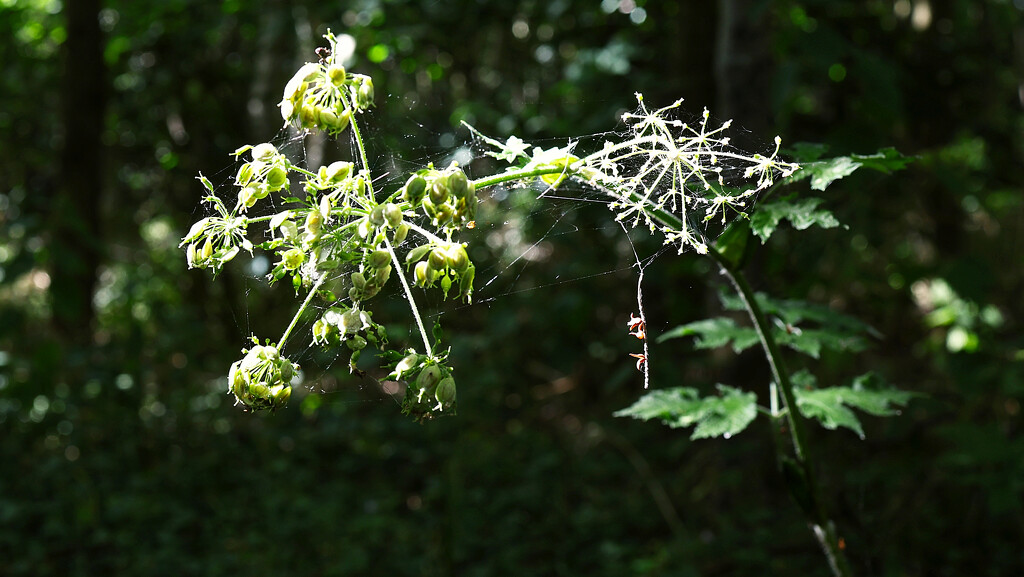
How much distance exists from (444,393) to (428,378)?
3 centimetres

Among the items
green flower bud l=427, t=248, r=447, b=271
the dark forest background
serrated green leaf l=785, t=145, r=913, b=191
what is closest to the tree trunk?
the dark forest background

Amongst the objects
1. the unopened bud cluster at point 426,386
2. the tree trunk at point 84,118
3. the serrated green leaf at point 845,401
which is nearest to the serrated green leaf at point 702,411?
the serrated green leaf at point 845,401

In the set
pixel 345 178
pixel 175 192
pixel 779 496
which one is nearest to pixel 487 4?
pixel 779 496

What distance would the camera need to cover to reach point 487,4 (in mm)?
4227

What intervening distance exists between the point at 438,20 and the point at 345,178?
3461 millimetres

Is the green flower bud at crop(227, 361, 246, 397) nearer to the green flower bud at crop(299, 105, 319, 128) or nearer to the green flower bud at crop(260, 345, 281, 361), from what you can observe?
the green flower bud at crop(260, 345, 281, 361)

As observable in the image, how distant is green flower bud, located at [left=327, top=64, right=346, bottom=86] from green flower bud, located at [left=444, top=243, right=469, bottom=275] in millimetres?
243

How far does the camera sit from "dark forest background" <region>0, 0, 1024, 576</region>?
9.86 feet

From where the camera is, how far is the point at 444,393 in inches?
40.2

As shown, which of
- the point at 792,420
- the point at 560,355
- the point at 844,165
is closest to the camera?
the point at 844,165

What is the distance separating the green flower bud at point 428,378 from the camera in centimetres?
102

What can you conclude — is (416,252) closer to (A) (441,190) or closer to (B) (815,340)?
(A) (441,190)

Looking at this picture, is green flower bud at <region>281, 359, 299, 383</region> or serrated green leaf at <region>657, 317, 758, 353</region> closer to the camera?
green flower bud at <region>281, 359, 299, 383</region>

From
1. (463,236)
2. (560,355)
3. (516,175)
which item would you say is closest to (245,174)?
(516,175)
